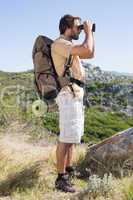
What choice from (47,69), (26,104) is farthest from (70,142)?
(26,104)

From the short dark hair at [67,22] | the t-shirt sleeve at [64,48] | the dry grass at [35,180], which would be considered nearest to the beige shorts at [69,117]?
the t-shirt sleeve at [64,48]

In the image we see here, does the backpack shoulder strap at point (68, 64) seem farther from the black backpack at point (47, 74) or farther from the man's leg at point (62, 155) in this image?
the man's leg at point (62, 155)

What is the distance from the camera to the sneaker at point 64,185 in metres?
4.48

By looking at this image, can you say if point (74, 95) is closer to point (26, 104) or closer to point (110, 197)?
point (110, 197)

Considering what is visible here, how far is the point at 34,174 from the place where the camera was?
491 centimetres

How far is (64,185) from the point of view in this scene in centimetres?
450

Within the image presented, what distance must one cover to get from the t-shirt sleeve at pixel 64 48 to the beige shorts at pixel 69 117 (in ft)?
1.18

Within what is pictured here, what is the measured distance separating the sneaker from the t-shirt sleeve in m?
1.16

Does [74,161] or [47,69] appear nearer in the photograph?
[47,69]

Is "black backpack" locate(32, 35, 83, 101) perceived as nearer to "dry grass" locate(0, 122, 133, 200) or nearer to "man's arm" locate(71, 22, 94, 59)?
"man's arm" locate(71, 22, 94, 59)

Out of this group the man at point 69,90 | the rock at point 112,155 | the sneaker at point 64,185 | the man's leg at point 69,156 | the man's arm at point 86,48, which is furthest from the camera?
the rock at point 112,155

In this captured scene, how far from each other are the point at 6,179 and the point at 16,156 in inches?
29.7

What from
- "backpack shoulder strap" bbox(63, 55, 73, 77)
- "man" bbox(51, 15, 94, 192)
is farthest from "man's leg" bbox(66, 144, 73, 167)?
"backpack shoulder strap" bbox(63, 55, 73, 77)

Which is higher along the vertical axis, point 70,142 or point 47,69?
point 47,69
